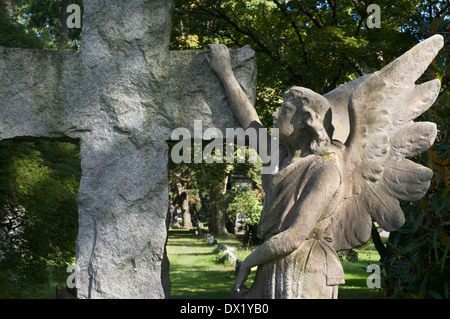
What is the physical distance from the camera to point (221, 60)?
3.56m

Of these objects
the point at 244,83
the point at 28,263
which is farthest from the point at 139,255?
the point at 28,263

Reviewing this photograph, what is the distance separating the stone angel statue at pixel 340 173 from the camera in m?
3.20

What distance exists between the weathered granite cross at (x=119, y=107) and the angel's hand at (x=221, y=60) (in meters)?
0.09

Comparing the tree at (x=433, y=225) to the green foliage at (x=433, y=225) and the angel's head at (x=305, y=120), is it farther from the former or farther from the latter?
the angel's head at (x=305, y=120)

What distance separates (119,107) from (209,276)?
28.3ft

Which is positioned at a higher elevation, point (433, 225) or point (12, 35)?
point (12, 35)

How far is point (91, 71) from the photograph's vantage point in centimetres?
367

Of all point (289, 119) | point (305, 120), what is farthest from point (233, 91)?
point (305, 120)

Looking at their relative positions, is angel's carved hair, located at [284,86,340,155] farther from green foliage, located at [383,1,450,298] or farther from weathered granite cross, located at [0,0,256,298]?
green foliage, located at [383,1,450,298]

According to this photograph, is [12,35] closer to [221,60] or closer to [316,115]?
[221,60]

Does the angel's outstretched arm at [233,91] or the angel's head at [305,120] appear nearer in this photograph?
the angel's head at [305,120]

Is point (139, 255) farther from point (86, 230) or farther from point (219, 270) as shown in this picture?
point (219, 270)

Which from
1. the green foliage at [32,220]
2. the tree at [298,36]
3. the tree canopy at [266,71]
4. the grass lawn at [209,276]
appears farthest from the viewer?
the grass lawn at [209,276]

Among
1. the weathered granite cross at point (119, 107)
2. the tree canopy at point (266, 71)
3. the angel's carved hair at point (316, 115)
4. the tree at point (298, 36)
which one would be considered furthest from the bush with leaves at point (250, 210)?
the angel's carved hair at point (316, 115)
